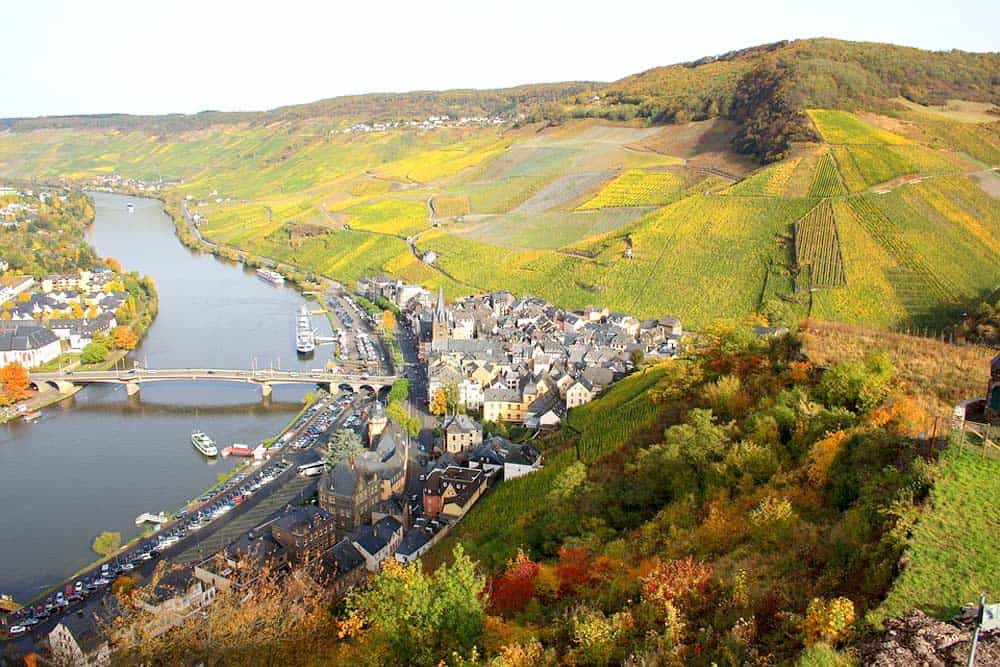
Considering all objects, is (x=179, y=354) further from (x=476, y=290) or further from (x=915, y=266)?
(x=915, y=266)

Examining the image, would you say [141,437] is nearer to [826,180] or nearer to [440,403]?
[440,403]

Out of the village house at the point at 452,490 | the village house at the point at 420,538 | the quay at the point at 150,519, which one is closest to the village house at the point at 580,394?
the village house at the point at 452,490

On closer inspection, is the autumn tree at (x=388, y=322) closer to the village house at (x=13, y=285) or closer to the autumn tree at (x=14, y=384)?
the autumn tree at (x=14, y=384)

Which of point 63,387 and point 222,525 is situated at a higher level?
point 63,387

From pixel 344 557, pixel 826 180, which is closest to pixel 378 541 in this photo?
pixel 344 557

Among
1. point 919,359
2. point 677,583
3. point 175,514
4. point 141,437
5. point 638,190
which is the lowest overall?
point 175,514

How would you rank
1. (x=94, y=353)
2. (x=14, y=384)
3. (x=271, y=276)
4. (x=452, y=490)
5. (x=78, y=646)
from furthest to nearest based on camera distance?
(x=271, y=276) → (x=94, y=353) → (x=14, y=384) → (x=452, y=490) → (x=78, y=646)

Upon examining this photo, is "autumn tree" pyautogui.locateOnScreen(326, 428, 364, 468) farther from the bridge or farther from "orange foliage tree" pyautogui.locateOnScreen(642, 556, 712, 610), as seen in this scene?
"orange foliage tree" pyautogui.locateOnScreen(642, 556, 712, 610)

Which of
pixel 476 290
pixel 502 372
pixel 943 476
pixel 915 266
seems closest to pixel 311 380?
pixel 502 372

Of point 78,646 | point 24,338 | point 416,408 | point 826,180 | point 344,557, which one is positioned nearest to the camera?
point 78,646

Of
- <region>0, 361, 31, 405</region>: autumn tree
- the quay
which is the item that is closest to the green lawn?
the quay
